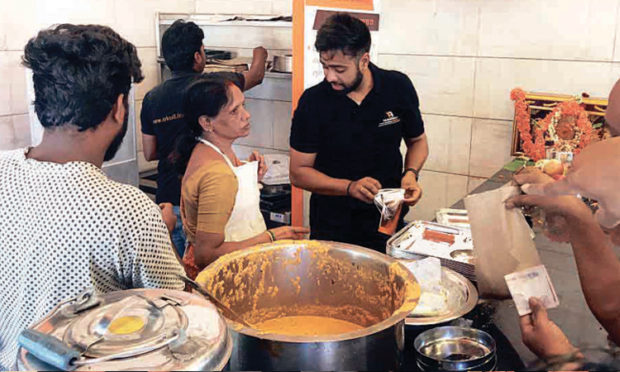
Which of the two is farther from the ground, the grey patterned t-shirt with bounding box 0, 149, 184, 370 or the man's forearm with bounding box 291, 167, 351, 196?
the grey patterned t-shirt with bounding box 0, 149, 184, 370

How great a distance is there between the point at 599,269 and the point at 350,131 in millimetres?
1477

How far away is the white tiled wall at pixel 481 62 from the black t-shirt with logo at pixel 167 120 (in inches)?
56.7

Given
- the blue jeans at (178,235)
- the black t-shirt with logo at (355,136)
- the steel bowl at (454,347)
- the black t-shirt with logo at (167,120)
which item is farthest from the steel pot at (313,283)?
the black t-shirt with logo at (167,120)

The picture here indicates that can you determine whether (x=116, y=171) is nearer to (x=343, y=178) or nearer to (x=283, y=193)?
(x=283, y=193)

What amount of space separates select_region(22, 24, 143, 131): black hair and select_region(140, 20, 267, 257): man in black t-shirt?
182 centimetres

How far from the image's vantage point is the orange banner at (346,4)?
10.5 feet

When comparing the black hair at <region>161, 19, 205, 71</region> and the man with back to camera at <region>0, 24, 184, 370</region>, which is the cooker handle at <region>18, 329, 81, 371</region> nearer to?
the man with back to camera at <region>0, 24, 184, 370</region>

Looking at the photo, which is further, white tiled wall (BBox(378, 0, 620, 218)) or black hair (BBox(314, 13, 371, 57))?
white tiled wall (BBox(378, 0, 620, 218))

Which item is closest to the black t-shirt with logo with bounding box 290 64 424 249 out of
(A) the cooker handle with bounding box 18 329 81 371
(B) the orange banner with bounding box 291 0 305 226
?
(B) the orange banner with bounding box 291 0 305 226

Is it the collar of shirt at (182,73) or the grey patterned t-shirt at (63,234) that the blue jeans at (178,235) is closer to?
the collar of shirt at (182,73)

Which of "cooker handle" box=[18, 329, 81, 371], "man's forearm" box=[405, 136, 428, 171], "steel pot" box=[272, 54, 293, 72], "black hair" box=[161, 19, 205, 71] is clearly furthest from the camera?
"steel pot" box=[272, 54, 293, 72]

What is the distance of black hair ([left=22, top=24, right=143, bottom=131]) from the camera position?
1.36 m

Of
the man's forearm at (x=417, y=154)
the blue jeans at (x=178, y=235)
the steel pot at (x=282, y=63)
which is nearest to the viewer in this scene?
the man's forearm at (x=417, y=154)

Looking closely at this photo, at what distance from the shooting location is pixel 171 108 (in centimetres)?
326
